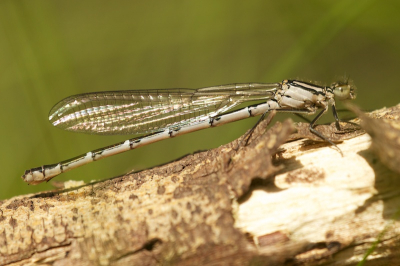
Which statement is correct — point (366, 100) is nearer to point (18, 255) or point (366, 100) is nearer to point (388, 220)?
point (388, 220)

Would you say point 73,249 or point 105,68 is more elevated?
point 105,68

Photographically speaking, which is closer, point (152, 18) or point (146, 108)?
point (146, 108)

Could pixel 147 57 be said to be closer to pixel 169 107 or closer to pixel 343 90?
pixel 169 107

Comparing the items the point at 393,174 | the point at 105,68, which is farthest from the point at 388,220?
the point at 105,68

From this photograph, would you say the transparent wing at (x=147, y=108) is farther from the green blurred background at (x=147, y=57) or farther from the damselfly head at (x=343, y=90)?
the green blurred background at (x=147, y=57)

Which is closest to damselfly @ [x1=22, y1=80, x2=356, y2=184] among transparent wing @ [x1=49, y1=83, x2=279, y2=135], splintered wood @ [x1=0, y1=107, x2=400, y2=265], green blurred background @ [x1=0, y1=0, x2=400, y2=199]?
transparent wing @ [x1=49, y1=83, x2=279, y2=135]

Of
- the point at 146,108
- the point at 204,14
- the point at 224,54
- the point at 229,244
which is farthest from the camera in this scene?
the point at 224,54

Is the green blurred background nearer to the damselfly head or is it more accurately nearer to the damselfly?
the damselfly
